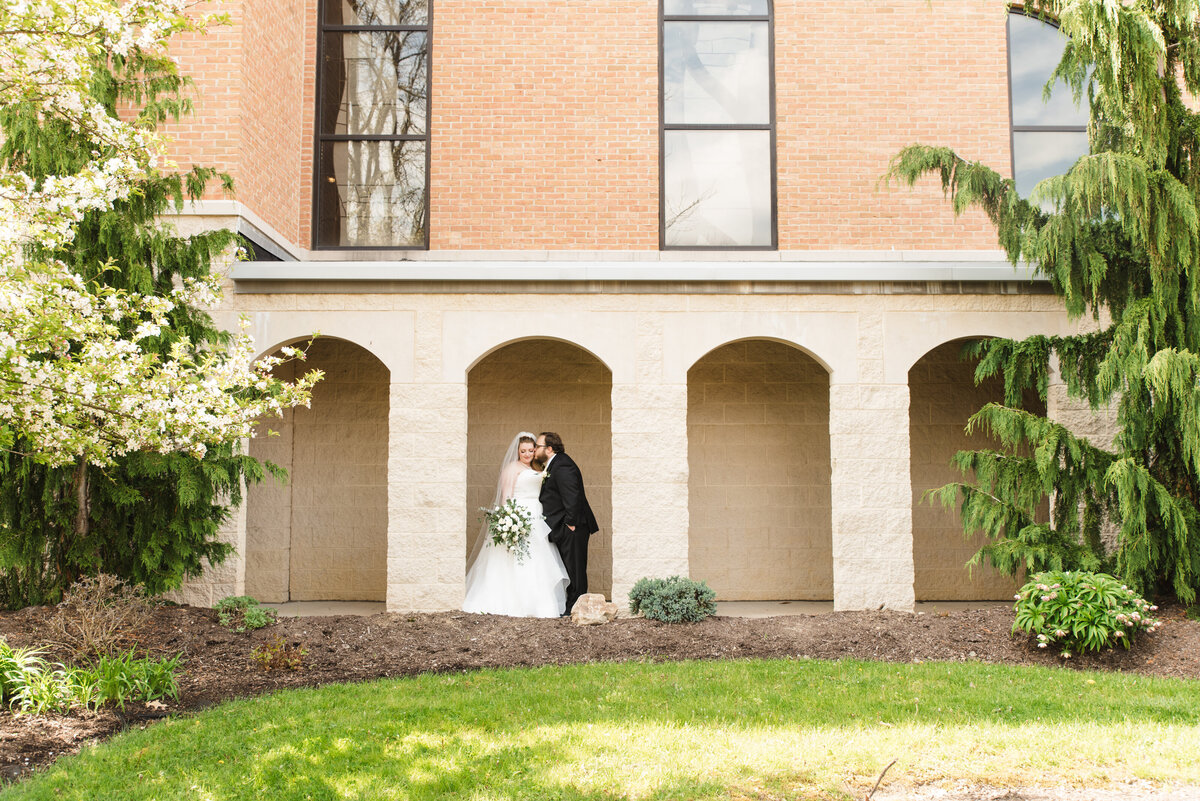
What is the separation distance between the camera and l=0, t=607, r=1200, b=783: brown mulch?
6586mm

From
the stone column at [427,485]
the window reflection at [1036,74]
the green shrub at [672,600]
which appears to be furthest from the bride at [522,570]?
the window reflection at [1036,74]

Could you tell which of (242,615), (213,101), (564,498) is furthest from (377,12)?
(242,615)

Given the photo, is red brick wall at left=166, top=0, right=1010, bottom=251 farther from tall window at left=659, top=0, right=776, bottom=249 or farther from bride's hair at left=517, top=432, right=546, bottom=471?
bride's hair at left=517, top=432, right=546, bottom=471

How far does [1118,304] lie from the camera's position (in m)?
8.20

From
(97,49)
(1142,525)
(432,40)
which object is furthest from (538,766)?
(432,40)

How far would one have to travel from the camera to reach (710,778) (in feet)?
14.4

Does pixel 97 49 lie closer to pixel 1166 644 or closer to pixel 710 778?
pixel 710 778

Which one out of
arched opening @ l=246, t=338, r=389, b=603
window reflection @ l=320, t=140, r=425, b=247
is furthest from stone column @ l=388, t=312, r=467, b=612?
window reflection @ l=320, t=140, r=425, b=247

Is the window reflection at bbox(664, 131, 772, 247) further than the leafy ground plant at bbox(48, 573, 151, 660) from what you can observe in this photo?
Yes

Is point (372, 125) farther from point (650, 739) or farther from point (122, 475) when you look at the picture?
point (650, 739)

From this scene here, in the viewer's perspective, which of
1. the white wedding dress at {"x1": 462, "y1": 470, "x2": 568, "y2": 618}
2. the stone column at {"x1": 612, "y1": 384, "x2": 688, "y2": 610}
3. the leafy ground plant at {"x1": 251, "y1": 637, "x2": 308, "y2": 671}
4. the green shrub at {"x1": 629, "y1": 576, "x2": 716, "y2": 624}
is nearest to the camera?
the leafy ground plant at {"x1": 251, "y1": 637, "x2": 308, "y2": 671}

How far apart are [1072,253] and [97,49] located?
25.7 feet

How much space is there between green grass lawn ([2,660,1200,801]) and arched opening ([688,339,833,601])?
4541 mm

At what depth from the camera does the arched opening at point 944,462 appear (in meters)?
10.9
